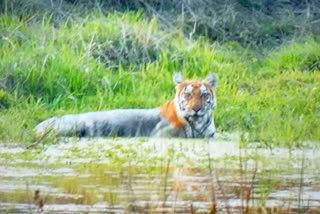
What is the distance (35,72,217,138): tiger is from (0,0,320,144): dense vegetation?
12 cm

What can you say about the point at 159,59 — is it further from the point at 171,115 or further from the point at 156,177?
the point at 156,177

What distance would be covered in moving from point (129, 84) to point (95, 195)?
8.12ft

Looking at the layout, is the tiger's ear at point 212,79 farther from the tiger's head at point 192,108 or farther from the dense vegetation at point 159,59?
the dense vegetation at point 159,59

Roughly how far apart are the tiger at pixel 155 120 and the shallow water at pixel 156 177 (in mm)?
124

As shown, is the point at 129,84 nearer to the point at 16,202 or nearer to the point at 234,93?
the point at 234,93

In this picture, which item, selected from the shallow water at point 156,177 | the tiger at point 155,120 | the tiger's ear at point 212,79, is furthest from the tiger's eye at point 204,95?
the shallow water at point 156,177

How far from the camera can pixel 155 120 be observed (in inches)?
280

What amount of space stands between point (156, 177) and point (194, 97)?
1.62 meters

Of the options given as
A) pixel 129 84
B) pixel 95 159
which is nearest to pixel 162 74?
pixel 129 84

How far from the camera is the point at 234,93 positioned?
7.70 meters

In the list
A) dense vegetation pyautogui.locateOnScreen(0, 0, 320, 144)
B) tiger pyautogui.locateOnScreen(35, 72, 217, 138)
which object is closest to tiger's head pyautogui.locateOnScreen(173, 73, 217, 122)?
tiger pyautogui.locateOnScreen(35, 72, 217, 138)

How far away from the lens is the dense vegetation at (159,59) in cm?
721

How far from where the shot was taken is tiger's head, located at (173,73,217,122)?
23.7 ft

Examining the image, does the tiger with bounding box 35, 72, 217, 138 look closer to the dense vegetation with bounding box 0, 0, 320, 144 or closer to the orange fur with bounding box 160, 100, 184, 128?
the orange fur with bounding box 160, 100, 184, 128
